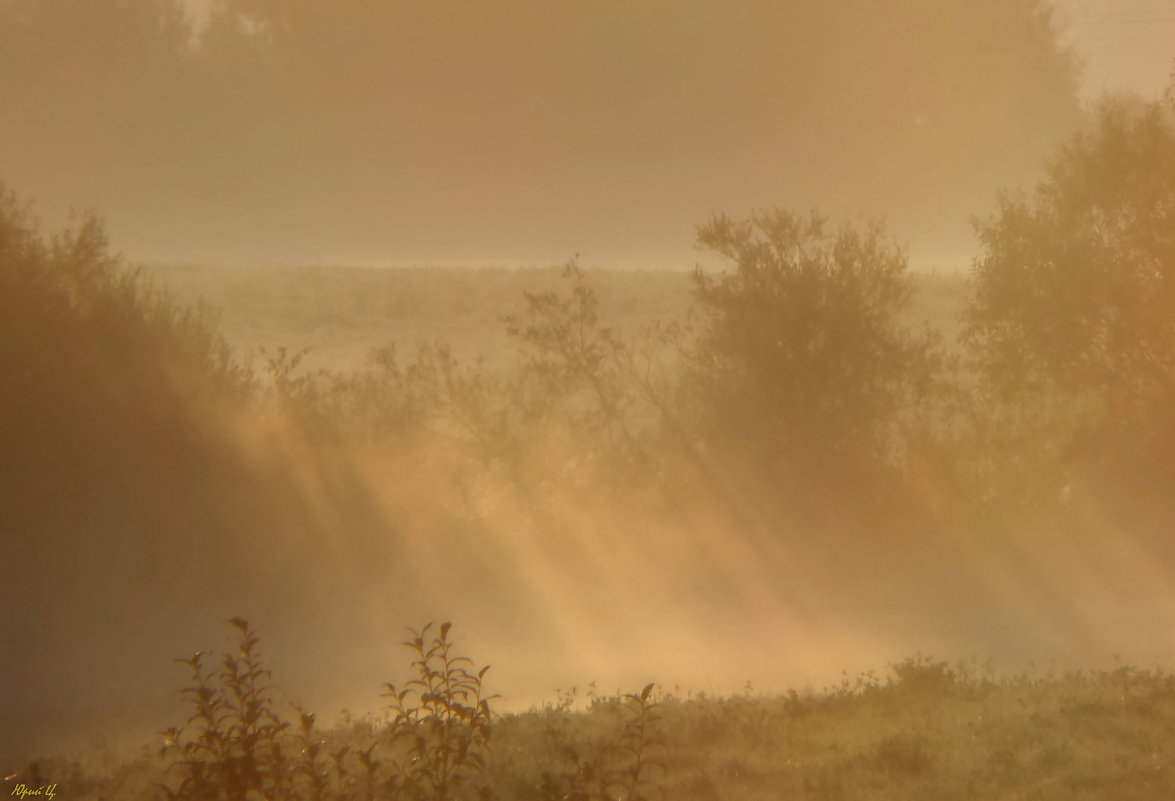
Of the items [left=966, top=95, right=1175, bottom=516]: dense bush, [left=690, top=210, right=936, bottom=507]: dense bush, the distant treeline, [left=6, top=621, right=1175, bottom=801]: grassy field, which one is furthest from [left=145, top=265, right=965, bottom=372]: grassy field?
[left=6, top=621, right=1175, bottom=801]: grassy field

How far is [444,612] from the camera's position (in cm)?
2255

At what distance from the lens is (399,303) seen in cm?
3819

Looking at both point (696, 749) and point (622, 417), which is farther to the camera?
point (622, 417)

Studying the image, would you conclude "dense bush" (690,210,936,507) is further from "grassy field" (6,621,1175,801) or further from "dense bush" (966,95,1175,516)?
"grassy field" (6,621,1175,801)

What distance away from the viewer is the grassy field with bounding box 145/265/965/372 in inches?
1275

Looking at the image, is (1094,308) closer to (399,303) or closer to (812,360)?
(812,360)

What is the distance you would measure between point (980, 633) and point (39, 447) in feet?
57.0

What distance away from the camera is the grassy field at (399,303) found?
32.4 m

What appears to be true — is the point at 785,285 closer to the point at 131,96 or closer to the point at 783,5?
the point at 783,5

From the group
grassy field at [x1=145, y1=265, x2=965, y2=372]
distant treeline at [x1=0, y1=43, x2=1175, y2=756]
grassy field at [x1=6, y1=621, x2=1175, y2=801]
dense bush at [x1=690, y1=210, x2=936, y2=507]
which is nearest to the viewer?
grassy field at [x1=6, y1=621, x2=1175, y2=801]

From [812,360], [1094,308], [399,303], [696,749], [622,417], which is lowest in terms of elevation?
[696,749]

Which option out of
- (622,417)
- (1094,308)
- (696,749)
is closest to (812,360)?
(622,417)

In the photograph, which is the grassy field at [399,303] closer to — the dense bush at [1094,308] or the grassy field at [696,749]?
the dense bush at [1094,308]

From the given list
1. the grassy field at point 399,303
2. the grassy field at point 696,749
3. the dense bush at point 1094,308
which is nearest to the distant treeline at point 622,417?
the dense bush at point 1094,308
